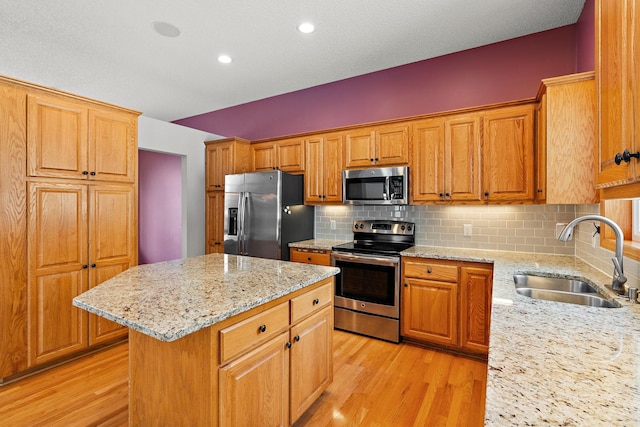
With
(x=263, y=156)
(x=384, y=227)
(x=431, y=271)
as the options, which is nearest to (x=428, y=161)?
(x=384, y=227)

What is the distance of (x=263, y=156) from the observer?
414cm

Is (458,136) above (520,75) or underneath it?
underneath

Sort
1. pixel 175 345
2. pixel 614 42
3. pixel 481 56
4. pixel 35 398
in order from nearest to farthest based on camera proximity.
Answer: pixel 614 42 < pixel 175 345 < pixel 35 398 < pixel 481 56

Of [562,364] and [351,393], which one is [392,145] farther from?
[562,364]

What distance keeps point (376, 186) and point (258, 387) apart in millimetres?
2343

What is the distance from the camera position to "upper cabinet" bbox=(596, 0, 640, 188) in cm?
96

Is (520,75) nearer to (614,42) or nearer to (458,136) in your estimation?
(458,136)

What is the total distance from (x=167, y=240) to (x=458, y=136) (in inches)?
217

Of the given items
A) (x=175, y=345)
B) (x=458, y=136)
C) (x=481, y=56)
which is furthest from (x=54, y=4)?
(x=481, y=56)

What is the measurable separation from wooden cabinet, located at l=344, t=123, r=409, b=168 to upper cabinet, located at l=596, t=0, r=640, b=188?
1880 mm

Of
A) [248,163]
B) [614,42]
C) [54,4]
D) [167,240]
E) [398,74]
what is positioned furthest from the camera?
[167,240]

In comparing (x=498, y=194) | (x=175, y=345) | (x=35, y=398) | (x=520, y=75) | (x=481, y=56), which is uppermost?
(x=481, y=56)

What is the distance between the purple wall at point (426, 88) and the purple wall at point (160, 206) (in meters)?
2.08

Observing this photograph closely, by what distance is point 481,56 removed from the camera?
3.13 meters
